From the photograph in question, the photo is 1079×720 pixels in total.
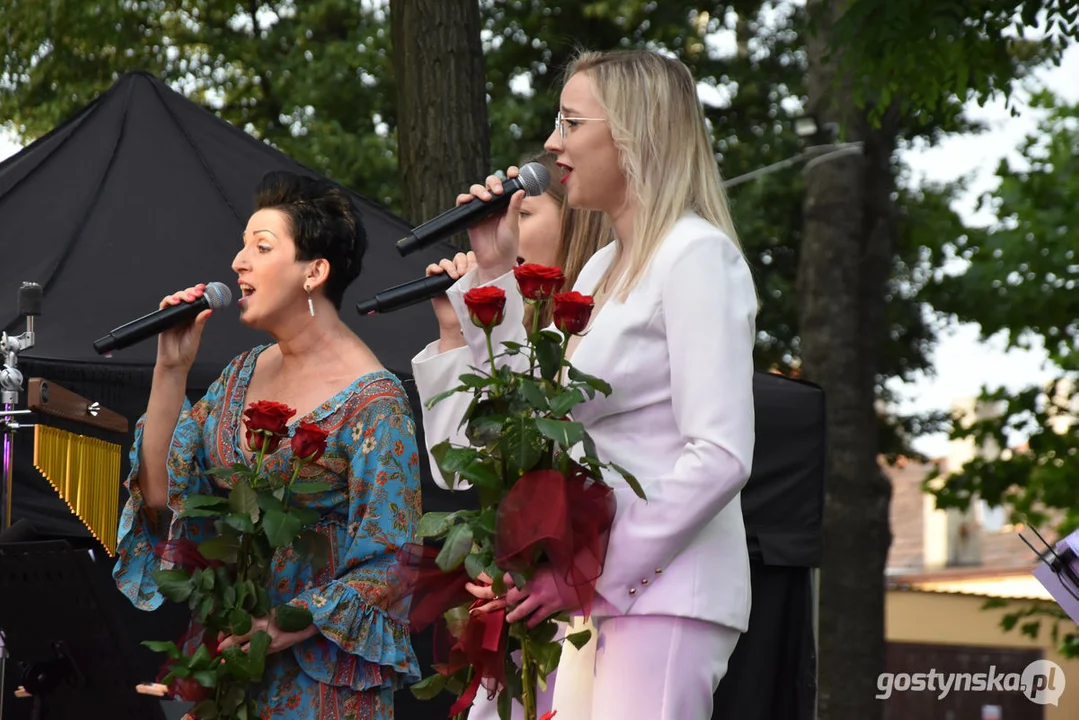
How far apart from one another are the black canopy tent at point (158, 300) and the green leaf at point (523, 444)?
2146 mm

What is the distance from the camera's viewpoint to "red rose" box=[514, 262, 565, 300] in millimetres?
2318

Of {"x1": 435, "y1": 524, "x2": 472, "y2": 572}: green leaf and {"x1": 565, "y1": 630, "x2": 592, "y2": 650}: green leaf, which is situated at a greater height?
{"x1": 435, "y1": 524, "x2": 472, "y2": 572}: green leaf

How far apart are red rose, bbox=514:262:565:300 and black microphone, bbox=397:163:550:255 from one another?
0.48 m

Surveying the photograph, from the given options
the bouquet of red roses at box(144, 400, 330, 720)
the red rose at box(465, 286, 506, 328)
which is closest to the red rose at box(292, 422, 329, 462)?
the bouquet of red roses at box(144, 400, 330, 720)

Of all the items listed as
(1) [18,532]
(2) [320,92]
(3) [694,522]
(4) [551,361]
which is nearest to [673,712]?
(3) [694,522]

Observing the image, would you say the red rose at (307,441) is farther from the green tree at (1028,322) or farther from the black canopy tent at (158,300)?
the green tree at (1028,322)

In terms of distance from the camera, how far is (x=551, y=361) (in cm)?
229

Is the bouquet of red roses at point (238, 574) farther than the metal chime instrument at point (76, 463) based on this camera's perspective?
No

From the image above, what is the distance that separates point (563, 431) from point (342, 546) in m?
0.98

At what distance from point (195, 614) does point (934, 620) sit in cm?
1911

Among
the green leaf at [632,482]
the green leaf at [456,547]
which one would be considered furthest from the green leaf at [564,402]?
the green leaf at [456,547]

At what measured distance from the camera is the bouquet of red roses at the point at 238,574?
2.82m

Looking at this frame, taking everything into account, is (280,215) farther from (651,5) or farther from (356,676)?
(651,5)

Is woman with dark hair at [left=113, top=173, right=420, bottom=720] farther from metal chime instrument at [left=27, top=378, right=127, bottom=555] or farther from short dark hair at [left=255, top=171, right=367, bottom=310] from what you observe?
metal chime instrument at [left=27, top=378, right=127, bottom=555]
